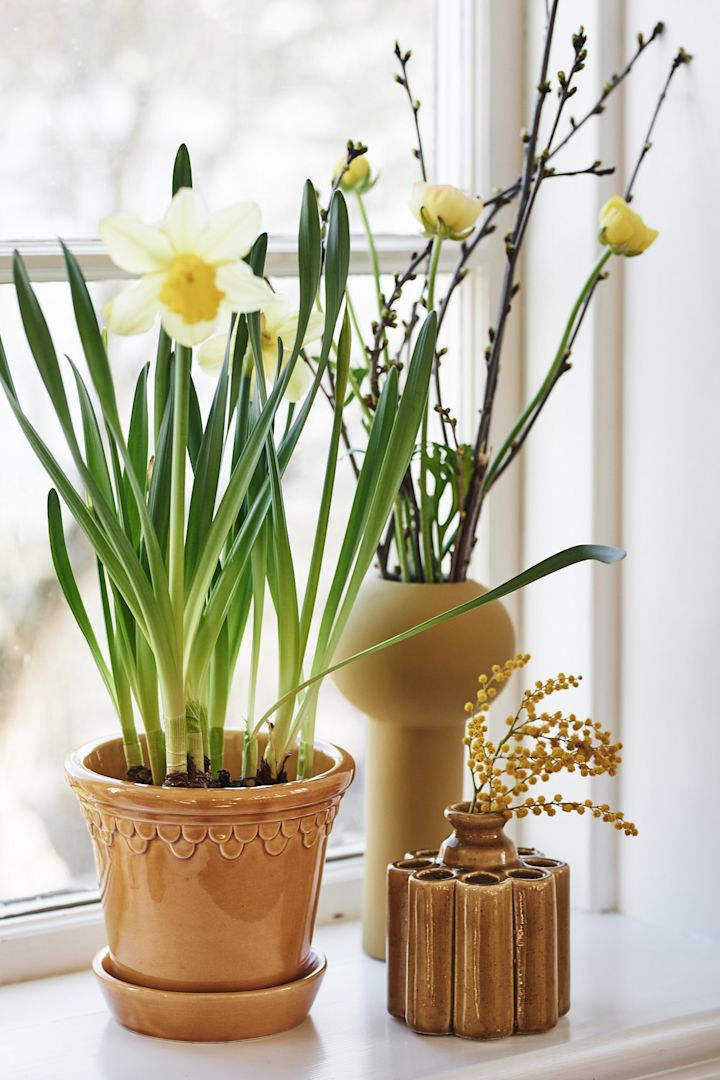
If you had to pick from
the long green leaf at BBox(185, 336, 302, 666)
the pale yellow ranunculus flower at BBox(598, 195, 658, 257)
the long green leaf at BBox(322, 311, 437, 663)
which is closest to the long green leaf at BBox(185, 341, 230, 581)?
the long green leaf at BBox(185, 336, 302, 666)

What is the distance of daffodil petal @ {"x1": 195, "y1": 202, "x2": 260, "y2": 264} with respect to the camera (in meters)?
0.76

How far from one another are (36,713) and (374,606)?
0.32 metres

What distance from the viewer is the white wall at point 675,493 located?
3.55 ft

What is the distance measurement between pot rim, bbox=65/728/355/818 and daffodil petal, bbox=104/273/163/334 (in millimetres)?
312

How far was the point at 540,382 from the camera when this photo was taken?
124 centimetres

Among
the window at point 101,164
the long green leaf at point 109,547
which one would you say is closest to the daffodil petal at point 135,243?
the long green leaf at point 109,547

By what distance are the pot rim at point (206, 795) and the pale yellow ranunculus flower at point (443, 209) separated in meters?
0.42

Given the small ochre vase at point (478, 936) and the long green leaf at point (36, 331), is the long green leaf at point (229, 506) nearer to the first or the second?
the long green leaf at point (36, 331)

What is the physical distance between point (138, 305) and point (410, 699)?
415 mm

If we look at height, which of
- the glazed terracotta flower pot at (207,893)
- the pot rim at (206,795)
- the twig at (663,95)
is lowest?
the glazed terracotta flower pot at (207,893)

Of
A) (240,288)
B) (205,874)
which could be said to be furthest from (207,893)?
(240,288)

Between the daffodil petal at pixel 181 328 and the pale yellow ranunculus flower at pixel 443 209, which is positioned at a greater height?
the pale yellow ranunculus flower at pixel 443 209

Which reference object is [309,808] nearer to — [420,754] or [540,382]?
[420,754]

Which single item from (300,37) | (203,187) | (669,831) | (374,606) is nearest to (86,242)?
(203,187)
